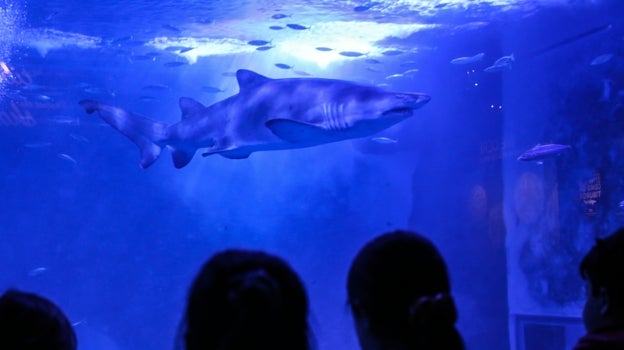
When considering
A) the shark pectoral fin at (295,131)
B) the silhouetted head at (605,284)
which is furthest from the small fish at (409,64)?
the silhouetted head at (605,284)

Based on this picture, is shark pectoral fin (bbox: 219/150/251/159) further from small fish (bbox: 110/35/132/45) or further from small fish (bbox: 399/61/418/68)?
small fish (bbox: 399/61/418/68)

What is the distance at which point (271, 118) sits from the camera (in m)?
5.96

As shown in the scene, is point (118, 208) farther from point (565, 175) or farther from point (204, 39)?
point (565, 175)

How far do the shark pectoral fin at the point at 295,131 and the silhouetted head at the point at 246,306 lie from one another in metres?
3.98

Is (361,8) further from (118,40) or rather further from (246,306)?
(246,306)

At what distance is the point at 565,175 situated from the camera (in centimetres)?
1041

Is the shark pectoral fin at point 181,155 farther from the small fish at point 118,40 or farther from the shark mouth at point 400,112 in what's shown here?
the small fish at point 118,40

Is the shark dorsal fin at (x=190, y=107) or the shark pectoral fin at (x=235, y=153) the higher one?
the shark dorsal fin at (x=190, y=107)

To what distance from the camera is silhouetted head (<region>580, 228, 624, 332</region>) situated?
184cm

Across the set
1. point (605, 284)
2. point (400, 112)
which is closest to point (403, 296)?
point (605, 284)

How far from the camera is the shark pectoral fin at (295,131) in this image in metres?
5.46

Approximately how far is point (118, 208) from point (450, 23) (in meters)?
14.8

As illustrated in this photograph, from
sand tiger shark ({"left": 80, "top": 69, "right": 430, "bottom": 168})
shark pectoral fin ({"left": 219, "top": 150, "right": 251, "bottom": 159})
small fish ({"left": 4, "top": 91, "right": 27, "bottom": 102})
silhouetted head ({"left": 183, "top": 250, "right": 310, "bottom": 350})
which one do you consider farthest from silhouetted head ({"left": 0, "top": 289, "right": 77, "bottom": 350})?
small fish ({"left": 4, "top": 91, "right": 27, "bottom": 102})

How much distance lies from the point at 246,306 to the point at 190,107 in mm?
6055
